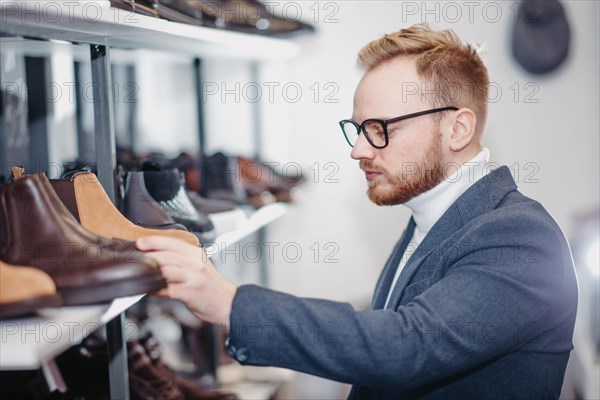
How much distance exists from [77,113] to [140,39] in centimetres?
86

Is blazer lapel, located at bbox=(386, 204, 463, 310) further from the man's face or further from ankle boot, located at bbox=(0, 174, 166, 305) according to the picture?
ankle boot, located at bbox=(0, 174, 166, 305)

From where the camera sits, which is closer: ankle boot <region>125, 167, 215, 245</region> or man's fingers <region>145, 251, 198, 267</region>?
man's fingers <region>145, 251, 198, 267</region>

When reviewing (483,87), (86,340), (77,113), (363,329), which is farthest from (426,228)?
(77,113)

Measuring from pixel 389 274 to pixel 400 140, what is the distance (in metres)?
0.34

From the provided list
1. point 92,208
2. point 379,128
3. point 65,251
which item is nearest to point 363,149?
point 379,128

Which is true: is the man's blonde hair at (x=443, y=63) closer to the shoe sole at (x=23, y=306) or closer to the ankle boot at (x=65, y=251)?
the ankle boot at (x=65, y=251)

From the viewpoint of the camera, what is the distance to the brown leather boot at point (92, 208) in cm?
107

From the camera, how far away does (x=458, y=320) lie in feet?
3.42

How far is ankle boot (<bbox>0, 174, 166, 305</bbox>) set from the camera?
0.85 meters

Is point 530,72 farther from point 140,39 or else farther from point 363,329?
point 363,329

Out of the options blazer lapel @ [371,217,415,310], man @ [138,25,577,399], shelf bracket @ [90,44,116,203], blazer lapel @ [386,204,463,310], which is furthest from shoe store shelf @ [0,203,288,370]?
blazer lapel @ [371,217,415,310]

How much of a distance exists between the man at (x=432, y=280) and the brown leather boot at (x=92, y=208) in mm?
166

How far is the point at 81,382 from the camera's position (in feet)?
5.18

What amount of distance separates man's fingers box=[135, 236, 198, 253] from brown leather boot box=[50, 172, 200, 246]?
15cm
